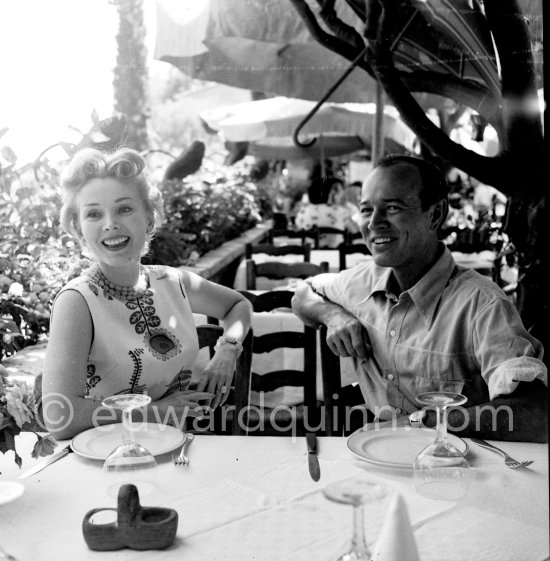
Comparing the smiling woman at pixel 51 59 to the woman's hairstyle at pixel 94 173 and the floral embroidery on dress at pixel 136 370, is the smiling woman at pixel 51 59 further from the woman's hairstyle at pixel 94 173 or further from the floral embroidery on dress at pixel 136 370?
the floral embroidery on dress at pixel 136 370

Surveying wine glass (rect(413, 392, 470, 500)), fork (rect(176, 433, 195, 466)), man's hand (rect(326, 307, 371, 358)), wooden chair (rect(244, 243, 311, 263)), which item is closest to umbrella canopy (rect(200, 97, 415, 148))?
wooden chair (rect(244, 243, 311, 263))

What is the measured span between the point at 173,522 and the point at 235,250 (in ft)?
19.8

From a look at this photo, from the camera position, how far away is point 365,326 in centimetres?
248

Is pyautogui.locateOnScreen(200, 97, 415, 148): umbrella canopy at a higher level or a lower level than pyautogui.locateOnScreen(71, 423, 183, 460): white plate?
higher

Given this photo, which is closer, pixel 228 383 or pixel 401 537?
pixel 401 537

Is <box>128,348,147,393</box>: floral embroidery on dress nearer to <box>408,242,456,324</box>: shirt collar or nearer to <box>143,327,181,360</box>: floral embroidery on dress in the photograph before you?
<box>143,327,181,360</box>: floral embroidery on dress

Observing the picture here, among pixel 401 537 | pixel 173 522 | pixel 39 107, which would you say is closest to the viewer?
pixel 401 537

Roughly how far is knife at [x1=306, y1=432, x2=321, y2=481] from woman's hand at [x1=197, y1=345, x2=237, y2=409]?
0.56 m

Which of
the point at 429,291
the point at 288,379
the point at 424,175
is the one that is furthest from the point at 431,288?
the point at 288,379

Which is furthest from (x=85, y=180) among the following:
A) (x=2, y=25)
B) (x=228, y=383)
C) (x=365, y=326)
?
(x=365, y=326)

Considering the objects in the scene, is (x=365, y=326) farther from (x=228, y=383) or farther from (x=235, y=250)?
(x=235, y=250)

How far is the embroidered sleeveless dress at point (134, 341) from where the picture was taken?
83.7 inches

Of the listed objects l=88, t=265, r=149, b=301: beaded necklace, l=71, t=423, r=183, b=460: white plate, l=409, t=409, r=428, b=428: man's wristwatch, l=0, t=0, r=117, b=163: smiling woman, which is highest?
l=0, t=0, r=117, b=163: smiling woman

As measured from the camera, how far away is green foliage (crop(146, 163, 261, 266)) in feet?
17.9
